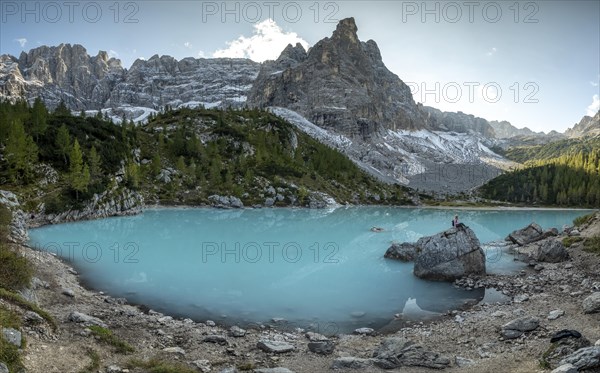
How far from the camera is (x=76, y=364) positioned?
12.2 meters

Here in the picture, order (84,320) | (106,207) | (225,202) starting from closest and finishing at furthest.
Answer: (84,320) → (106,207) → (225,202)

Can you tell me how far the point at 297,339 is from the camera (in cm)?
1858

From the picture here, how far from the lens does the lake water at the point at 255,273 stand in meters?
23.6

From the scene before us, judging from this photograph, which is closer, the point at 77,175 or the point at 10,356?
the point at 10,356

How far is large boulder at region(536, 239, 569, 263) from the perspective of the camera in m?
33.6

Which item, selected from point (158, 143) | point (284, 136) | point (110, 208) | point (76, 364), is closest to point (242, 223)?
point (110, 208)

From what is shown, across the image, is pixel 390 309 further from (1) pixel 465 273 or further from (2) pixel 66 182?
(2) pixel 66 182

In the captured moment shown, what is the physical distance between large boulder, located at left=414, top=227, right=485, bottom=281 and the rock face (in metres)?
16.3

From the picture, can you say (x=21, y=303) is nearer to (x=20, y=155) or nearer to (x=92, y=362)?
(x=92, y=362)

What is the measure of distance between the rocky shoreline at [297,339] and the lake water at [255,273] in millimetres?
2077

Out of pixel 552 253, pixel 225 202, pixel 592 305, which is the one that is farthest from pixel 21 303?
pixel 225 202

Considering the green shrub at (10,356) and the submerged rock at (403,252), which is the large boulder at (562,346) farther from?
the submerged rock at (403,252)

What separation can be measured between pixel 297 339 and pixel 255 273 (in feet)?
49.7

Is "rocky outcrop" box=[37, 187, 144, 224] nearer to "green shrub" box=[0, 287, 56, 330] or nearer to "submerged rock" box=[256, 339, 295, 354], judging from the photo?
"green shrub" box=[0, 287, 56, 330]
